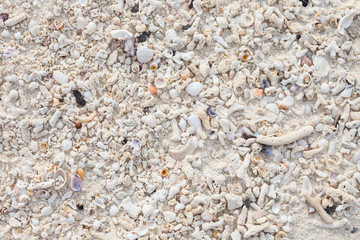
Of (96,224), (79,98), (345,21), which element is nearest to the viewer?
(96,224)

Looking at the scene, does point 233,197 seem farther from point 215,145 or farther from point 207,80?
point 207,80

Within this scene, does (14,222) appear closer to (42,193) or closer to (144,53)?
(42,193)

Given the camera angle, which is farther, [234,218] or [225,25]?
[225,25]

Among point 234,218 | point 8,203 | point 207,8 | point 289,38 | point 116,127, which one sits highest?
point 207,8

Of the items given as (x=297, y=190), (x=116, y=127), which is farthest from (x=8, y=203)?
(x=297, y=190)

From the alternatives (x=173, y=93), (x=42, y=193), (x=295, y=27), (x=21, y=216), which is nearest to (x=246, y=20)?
(x=295, y=27)

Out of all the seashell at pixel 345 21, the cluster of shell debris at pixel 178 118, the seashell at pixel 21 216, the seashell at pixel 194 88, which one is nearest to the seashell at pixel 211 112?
the cluster of shell debris at pixel 178 118

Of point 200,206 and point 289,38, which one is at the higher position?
point 289,38
